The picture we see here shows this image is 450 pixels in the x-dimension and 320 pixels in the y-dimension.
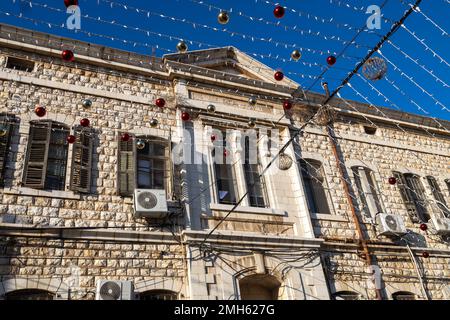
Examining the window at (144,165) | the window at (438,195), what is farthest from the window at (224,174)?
the window at (438,195)

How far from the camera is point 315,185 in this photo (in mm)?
12477

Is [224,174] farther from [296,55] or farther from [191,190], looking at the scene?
[296,55]

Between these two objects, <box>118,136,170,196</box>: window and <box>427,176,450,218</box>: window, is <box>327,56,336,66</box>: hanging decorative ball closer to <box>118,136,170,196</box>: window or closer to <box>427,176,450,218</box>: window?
<box>118,136,170,196</box>: window

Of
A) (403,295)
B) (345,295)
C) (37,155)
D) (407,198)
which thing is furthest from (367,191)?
(37,155)

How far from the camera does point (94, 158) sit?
983cm

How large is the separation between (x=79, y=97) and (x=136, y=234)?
3752 millimetres

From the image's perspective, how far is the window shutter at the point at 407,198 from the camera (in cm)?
1309

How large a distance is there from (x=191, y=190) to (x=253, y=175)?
6.83 ft

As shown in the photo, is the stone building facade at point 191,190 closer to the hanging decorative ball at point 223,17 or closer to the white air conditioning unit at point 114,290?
the white air conditioning unit at point 114,290

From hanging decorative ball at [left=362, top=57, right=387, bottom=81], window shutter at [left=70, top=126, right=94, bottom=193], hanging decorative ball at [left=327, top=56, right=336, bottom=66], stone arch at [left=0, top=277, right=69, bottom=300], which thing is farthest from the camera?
window shutter at [left=70, top=126, right=94, bottom=193]

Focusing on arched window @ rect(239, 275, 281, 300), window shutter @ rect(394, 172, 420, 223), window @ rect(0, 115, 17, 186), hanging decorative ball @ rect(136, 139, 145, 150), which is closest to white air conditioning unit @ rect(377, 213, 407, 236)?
window shutter @ rect(394, 172, 420, 223)

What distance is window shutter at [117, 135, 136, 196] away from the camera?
962 cm

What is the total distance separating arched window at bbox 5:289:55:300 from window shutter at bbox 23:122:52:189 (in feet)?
6.88

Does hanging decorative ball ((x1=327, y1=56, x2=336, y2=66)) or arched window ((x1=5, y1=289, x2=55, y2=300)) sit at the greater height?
hanging decorative ball ((x1=327, y1=56, x2=336, y2=66))
